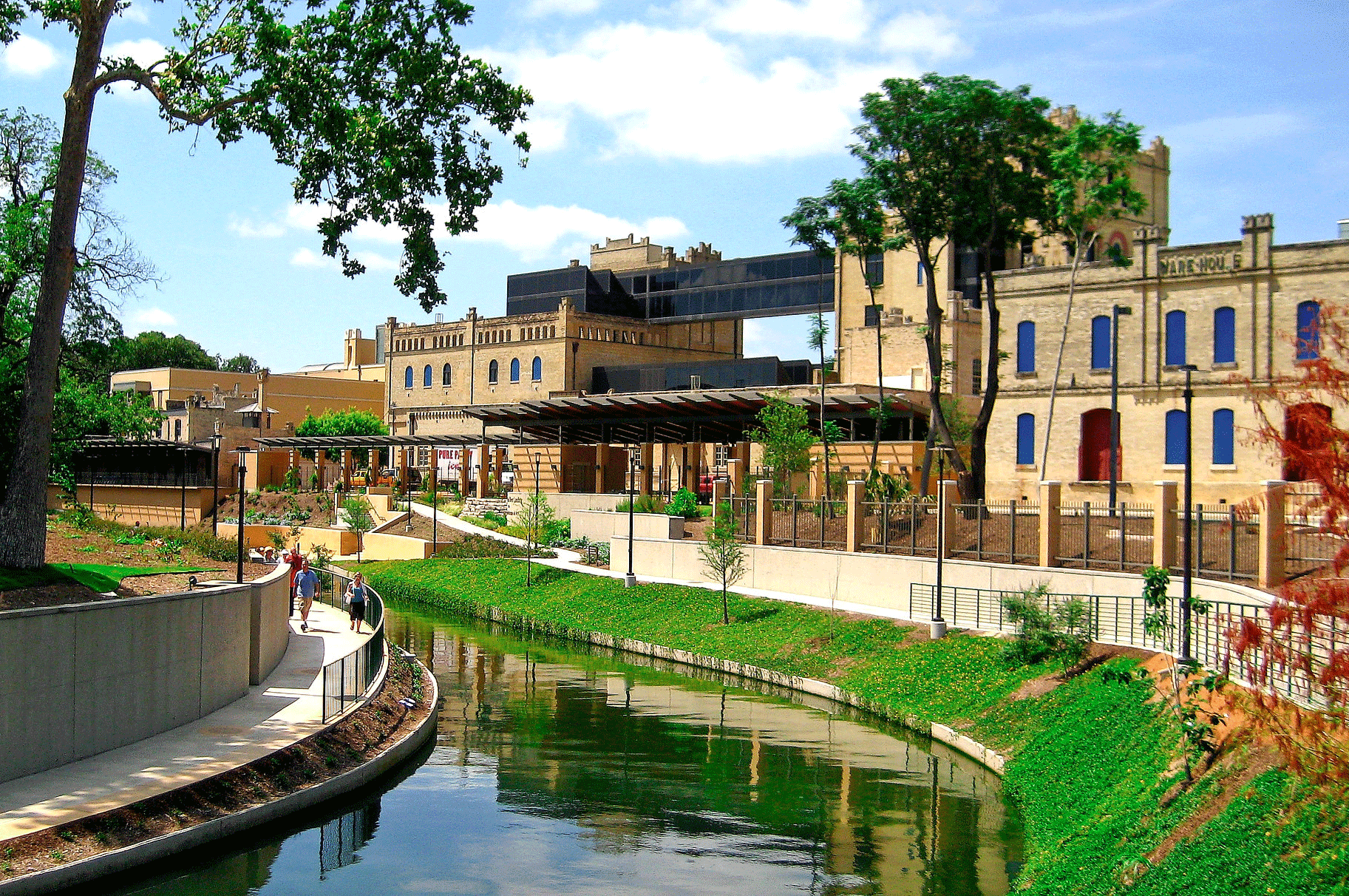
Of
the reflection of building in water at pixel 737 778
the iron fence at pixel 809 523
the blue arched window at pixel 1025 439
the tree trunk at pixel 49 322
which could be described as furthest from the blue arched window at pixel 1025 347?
the tree trunk at pixel 49 322

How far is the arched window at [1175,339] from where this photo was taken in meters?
42.5

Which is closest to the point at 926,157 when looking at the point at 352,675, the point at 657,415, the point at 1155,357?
the point at 1155,357

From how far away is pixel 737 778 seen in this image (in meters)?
23.1

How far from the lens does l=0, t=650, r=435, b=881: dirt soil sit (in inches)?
559

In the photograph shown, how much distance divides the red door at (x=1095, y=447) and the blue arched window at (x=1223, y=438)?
4012 mm

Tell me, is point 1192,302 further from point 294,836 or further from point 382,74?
point 294,836

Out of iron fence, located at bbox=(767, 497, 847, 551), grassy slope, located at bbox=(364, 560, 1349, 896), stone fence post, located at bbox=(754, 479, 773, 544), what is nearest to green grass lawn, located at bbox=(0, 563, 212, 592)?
grassy slope, located at bbox=(364, 560, 1349, 896)

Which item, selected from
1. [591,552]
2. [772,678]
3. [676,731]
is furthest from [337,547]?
[676,731]

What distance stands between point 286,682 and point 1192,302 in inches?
1260

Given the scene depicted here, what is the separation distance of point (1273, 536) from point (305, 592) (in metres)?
25.3

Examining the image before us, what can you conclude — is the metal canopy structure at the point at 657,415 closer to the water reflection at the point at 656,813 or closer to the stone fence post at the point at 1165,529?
the stone fence post at the point at 1165,529

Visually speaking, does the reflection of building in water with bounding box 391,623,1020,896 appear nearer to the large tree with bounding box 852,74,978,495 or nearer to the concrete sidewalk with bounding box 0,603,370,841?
the concrete sidewalk with bounding box 0,603,370,841

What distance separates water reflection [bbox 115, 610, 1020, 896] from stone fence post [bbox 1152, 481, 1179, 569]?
8.41 meters

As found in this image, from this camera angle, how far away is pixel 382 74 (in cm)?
2053
